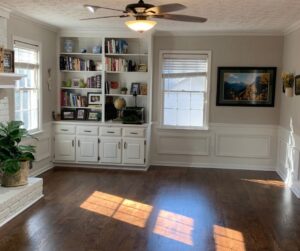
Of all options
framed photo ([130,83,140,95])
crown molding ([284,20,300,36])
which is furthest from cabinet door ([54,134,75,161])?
crown molding ([284,20,300,36])

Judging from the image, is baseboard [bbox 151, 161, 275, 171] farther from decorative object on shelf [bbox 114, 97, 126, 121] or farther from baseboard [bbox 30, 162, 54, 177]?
baseboard [bbox 30, 162, 54, 177]

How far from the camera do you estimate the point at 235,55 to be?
260 inches

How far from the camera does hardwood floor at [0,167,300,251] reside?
11.5 ft

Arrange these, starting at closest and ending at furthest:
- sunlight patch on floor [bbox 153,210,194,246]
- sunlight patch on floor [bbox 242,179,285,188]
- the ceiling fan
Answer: the ceiling fan → sunlight patch on floor [bbox 153,210,194,246] → sunlight patch on floor [bbox 242,179,285,188]

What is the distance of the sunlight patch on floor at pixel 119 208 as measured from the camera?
4.14 m

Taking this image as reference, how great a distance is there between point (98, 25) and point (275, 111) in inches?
137

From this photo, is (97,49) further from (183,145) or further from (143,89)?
(183,145)

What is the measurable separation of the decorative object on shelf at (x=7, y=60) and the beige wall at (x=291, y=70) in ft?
13.5

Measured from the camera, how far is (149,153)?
6.88m

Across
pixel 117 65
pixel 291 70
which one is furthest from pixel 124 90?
pixel 291 70

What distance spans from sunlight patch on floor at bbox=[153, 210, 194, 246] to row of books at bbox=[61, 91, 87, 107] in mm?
3108

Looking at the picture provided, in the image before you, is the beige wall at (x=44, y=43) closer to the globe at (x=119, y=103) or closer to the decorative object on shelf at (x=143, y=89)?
the globe at (x=119, y=103)

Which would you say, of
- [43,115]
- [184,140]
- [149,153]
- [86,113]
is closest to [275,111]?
[184,140]

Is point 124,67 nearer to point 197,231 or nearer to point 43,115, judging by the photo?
point 43,115
